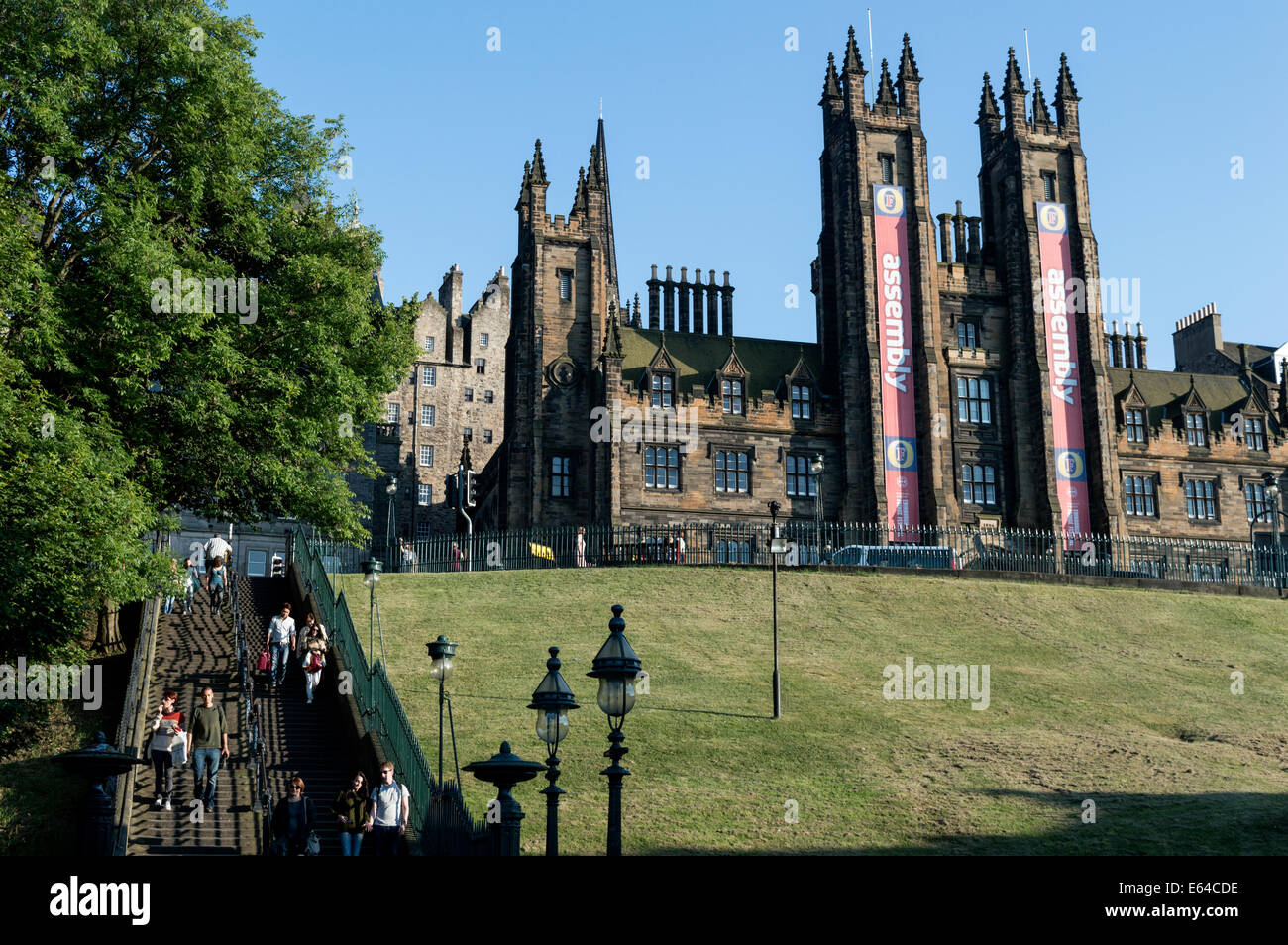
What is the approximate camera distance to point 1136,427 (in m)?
62.0

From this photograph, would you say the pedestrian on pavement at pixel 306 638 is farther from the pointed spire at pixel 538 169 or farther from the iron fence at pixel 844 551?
the pointed spire at pixel 538 169

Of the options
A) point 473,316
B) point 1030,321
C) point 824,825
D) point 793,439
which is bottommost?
point 824,825

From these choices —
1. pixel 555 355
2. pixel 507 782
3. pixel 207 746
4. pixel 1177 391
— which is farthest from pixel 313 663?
pixel 1177 391

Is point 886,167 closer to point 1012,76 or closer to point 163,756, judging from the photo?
point 1012,76

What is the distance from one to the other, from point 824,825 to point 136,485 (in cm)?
1411

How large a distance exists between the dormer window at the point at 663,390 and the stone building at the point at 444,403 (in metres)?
28.7

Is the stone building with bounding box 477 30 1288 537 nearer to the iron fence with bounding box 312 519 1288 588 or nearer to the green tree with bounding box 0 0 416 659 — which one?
the iron fence with bounding box 312 519 1288 588

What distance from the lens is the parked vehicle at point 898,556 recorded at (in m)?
48.7

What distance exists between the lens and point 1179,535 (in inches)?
2388

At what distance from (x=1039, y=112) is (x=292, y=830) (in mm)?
57901

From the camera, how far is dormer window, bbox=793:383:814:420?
59.6m

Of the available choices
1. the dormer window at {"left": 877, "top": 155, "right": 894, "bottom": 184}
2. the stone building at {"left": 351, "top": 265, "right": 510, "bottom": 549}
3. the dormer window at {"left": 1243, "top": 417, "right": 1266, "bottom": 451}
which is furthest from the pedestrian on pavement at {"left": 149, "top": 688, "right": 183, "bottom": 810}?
the stone building at {"left": 351, "top": 265, "right": 510, "bottom": 549}
